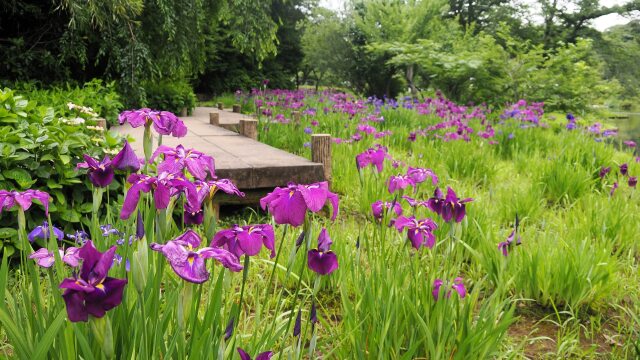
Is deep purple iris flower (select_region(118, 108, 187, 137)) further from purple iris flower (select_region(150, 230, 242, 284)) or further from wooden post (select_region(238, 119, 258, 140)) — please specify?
wooden post (select_region(238, 119, 258, 140))

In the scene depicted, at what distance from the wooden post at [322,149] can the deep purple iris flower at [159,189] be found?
3222 mm

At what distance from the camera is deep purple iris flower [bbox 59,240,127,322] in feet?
2.74

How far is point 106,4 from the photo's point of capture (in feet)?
23.0

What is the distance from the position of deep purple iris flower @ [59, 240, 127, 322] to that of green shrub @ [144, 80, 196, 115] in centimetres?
925

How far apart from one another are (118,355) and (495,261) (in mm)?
1760

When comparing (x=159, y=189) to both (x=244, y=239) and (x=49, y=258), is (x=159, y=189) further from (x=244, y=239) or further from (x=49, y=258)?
(x=49, y=258)

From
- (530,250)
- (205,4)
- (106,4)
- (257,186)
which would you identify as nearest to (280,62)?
(205,4)

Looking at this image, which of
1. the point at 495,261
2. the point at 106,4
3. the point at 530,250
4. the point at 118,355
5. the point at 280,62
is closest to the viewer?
the point at 118,355

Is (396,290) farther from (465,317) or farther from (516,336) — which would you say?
(516,336)

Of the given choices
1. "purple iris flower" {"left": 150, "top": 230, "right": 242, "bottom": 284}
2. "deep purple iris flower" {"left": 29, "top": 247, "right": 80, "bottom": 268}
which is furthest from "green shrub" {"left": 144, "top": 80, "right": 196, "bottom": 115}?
"purple iris flower" {"left": 150, "top": 230, "right": 242, "bottom": 284}

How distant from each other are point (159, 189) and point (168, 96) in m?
9.80

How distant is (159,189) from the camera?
1.14 metres

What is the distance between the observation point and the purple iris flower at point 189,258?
3.00ft

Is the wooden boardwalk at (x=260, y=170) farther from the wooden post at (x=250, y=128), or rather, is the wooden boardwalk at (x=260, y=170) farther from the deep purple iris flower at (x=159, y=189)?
the deep purple iris flower at (x=159, y=189)
